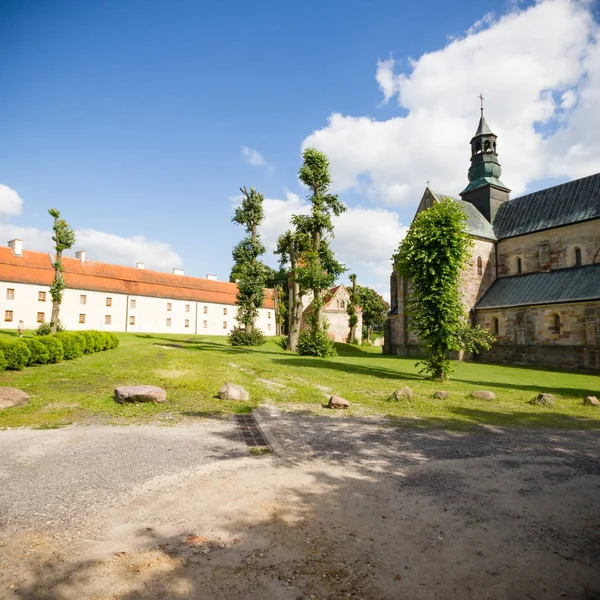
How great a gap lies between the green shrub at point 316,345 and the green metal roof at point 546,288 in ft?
51.1

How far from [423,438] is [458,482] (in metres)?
2.82

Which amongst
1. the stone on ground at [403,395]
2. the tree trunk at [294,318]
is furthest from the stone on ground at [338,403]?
the tree trunk at [294,318]

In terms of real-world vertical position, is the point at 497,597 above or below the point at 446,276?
below

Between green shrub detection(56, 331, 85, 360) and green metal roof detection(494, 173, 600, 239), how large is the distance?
1434 inches

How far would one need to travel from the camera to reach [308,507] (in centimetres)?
533

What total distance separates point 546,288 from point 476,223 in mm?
9580

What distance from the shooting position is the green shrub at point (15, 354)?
54.3 feet

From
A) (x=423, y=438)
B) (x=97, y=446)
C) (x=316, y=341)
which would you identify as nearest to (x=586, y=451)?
(x=423, y=438)

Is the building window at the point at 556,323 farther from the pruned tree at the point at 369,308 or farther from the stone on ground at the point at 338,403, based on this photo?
the pruned tree at the point at 369,308

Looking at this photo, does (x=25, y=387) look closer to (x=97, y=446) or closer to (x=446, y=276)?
(x=97, y=446)

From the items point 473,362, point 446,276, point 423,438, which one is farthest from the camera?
point 473,362

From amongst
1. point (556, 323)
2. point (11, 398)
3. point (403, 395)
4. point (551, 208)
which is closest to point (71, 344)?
point (11, 398)

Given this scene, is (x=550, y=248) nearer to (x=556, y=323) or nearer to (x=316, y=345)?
(x=556, y=323)

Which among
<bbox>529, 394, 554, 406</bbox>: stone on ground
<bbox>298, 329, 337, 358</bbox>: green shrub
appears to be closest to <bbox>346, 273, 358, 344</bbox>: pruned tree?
<bbox>298, 329, 337, 358</bbox>: green shrub
